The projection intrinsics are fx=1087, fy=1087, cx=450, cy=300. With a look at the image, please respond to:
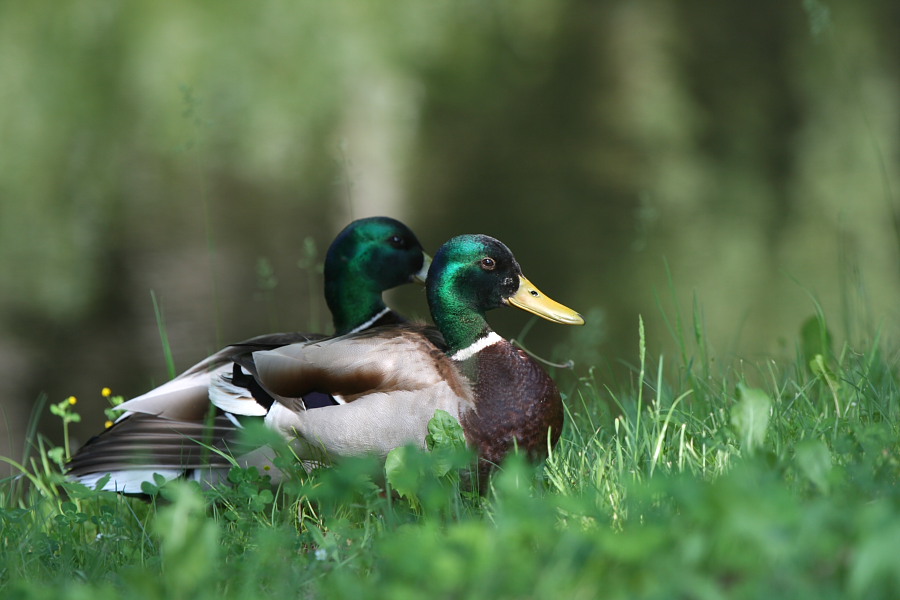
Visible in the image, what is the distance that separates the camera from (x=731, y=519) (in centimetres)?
172

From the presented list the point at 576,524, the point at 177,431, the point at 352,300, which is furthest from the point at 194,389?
the point at 576,524

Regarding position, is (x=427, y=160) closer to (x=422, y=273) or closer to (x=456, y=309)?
(x=422, y=273)

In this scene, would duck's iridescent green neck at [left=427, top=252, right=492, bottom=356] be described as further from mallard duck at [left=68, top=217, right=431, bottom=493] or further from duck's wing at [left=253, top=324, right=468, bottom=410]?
mallard duck at [left=68, top=217, right=431, bottom=493]

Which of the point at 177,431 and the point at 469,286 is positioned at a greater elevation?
the point at 469,286

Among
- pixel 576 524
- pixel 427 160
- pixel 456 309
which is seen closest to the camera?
pixel 576 524

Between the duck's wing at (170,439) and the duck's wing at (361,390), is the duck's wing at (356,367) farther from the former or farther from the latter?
the duck's wing at (170,439)

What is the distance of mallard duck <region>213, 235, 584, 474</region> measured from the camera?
338cm

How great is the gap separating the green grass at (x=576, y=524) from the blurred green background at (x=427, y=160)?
399 cm

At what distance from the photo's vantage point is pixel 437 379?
11.3 ft

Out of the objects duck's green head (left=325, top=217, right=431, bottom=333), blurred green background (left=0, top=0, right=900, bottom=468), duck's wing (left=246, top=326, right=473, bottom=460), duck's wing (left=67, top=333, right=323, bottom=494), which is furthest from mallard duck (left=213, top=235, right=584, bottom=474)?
blurred green background (left=0, top=0, right=900, bottom=468)

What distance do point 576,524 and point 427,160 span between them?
12819mm

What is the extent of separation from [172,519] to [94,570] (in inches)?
32.4

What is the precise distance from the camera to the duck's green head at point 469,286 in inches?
143

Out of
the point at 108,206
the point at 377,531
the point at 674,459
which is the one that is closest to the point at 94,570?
the point at 377,531
